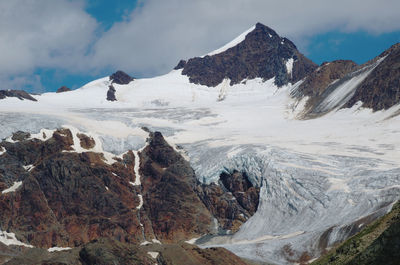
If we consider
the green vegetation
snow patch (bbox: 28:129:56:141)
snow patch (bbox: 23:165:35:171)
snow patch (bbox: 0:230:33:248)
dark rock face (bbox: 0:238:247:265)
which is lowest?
snow patch (bbox: 0:230:33:248)

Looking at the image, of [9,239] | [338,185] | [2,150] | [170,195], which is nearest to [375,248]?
[338,185]

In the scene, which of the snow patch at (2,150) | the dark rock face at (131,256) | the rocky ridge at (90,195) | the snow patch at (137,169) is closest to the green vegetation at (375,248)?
the dark rock face at (131,256)

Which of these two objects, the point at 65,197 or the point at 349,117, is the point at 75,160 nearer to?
the point at 65,197

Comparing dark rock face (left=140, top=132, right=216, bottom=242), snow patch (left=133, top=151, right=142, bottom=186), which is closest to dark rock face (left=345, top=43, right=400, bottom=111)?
dark rock face (left=140, top=132, right=216, bottom=242)

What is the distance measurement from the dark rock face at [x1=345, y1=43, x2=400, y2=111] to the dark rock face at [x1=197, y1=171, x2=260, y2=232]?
216ft

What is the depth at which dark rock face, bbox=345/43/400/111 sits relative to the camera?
172 metres

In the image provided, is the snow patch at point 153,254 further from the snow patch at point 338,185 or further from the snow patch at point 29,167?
the snow patch at point 29,167

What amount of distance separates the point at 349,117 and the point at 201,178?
205ft

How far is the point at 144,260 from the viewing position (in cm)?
8844

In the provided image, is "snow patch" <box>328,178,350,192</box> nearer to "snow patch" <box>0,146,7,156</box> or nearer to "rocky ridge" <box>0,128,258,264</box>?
"rocky ridge" <box>0,128,258,264</box>

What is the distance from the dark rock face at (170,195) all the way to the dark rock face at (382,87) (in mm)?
68489

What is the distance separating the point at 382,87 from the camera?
177625 mm

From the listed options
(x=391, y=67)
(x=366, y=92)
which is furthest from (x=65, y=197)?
(x=391, y=67)

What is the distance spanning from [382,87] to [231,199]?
78.8m
